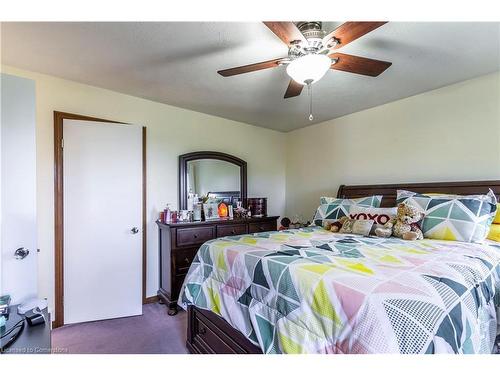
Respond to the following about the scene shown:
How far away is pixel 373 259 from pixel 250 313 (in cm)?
76

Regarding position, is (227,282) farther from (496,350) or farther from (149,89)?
(149,89)

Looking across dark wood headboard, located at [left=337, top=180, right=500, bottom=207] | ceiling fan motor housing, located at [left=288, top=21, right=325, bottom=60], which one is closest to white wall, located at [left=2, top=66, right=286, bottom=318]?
dark wood headboard, located at [left=337, top=180, right=500, bottom=207]

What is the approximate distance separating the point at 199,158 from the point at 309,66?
210 cm

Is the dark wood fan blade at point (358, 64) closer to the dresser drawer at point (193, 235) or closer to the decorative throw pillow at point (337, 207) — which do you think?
the decorative throw pillow at point (337, 207)

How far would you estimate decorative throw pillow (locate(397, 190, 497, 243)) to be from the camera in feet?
5.94

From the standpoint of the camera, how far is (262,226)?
3.38 m

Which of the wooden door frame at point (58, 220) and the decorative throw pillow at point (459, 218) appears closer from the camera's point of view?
the decorative throw pillow at point (459, 218)

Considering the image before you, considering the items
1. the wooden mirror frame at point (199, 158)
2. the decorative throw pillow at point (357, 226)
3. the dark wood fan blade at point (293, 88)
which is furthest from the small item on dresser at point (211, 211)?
the dark wood fan blade at point (293, 88)

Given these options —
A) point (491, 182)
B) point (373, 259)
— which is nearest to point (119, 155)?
point (373, 259)

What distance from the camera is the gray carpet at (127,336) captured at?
197 centimetres

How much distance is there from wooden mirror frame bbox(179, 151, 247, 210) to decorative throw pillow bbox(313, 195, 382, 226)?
4.19 ft

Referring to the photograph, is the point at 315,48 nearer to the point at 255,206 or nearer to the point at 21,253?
the point at 21,253

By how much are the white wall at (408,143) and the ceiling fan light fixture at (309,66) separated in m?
1.83
